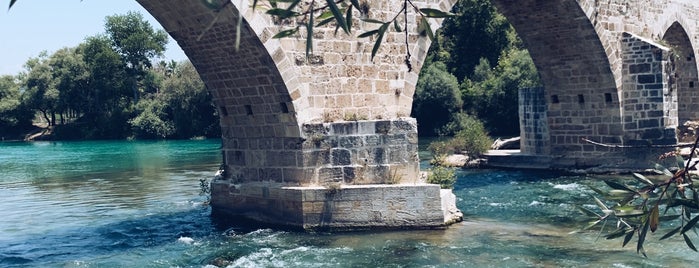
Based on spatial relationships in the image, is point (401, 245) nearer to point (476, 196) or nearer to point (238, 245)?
point (238, 245)

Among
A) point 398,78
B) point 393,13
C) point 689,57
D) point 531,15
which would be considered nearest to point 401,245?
point 398,78

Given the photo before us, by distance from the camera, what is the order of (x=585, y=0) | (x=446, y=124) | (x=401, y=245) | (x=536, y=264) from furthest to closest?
(x=446, y=124), (x=585, y=0), (x=401, y=245), (x=536, y=264)

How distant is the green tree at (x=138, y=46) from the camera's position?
154ft

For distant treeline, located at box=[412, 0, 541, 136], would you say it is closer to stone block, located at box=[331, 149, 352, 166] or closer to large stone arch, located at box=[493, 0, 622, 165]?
large stone arch, located at box=[493, 0, 622, 165]

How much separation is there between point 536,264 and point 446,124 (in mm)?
25354

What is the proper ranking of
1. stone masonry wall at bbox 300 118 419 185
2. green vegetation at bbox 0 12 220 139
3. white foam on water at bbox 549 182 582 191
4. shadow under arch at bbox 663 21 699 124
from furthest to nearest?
green vegetation at bbox 0 12 220 139 < shadow under arch at bbox 663 21 699 124 < white foam on water at bbox 549 182 582 191 < stone masonry wall at bbox 300 118 419 185

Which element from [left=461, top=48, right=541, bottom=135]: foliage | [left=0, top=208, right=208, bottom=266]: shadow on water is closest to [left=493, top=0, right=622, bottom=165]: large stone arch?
[left=0, top=208, right=208, bottom=266]: shadow on water

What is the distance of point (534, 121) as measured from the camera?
1730cm

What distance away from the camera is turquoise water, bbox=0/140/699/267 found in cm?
803

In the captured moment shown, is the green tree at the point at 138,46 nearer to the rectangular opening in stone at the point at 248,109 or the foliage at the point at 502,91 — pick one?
the foliage at the point at 502,91

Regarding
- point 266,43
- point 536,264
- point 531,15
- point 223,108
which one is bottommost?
point 536,264

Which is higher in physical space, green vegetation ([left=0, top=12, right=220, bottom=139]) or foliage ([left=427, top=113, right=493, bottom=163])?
green vegetation ([left=0, top=12, right=220, bottom=139])

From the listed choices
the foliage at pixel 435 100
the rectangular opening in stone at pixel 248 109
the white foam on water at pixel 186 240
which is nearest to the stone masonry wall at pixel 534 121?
the rectangular opening in stone at pixel 248 109

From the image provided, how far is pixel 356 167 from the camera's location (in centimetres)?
972
